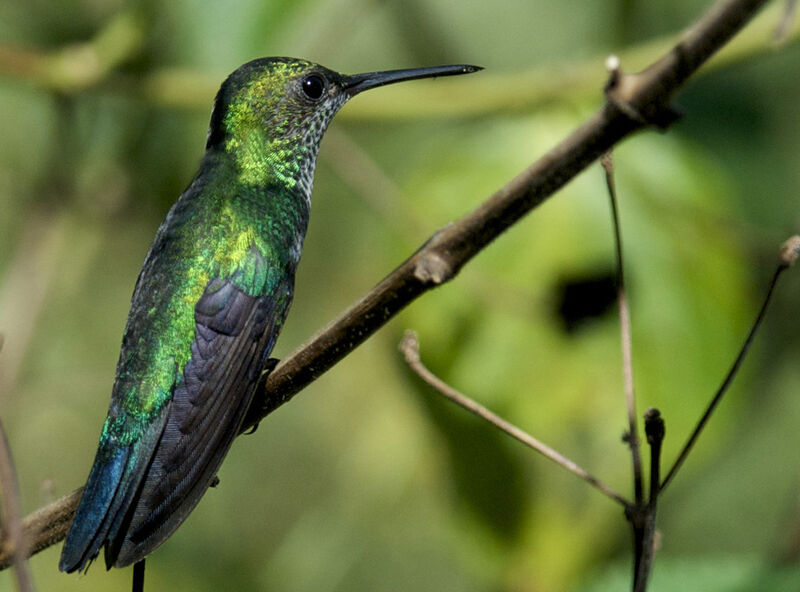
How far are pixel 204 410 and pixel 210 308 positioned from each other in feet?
0.74

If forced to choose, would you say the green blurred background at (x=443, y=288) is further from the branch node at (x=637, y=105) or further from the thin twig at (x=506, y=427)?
the branch node at (x=637, y=105)

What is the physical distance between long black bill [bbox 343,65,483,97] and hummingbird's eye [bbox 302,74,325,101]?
0.06m

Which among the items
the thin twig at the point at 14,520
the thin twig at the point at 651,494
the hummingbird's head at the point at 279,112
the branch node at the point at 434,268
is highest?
the hummingbird's head at the point at 279,112

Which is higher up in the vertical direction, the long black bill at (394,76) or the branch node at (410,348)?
the long black bill at (394,76)

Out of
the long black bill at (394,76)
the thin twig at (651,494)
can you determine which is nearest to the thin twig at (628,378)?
the thin twig at (651,494)

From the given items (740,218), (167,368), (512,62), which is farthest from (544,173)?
(512,62)

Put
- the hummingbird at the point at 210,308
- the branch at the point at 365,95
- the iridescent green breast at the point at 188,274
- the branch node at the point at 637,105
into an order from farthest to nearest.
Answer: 1. the branch at the point at 365,95
2. the iridescent green breast at the point at 188,274
3. the hummingbird at the point at 210,308
4. the branch node at the point at 637,105

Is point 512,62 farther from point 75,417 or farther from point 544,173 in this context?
point 544,173

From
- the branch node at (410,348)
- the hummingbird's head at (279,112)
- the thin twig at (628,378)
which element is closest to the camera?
the thin twig at (628,378)

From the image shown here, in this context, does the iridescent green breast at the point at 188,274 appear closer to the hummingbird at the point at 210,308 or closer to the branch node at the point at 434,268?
the hummingbird at the point at 210,308

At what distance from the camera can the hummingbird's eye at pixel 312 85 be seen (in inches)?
96.3

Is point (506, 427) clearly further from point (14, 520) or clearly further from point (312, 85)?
point (312, 85)

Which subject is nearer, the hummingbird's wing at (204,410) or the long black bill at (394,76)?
the hummingbird's wing at (204,410)

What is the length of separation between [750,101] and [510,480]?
1587 mm
